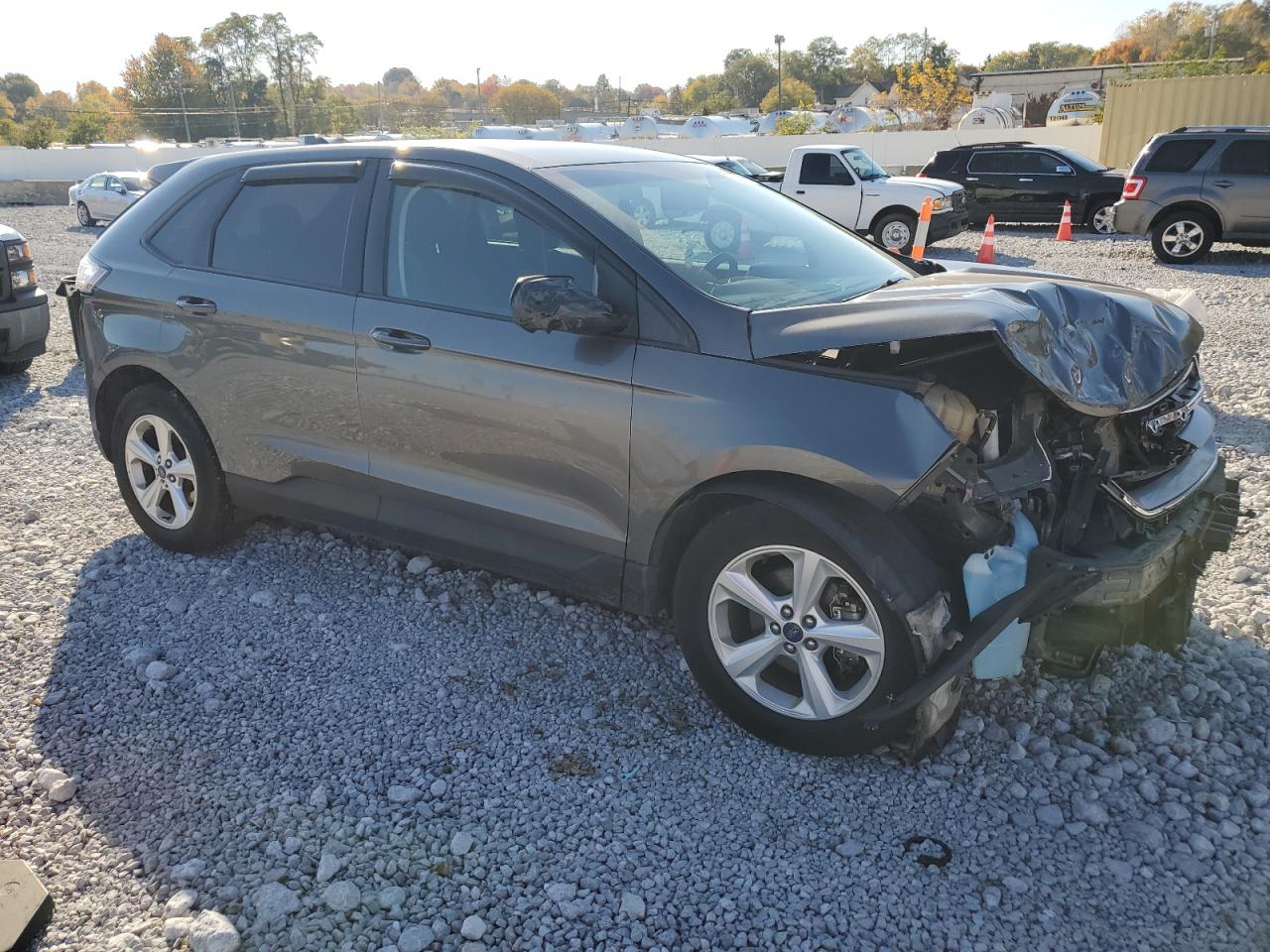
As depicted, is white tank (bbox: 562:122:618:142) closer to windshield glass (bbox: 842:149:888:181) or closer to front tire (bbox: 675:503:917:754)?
windshield glass (bbox: 842:149:888:181)

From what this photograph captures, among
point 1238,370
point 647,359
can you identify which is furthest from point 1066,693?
point 1238,370

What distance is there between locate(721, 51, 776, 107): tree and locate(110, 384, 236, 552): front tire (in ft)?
372

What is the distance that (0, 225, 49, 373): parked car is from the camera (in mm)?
7898

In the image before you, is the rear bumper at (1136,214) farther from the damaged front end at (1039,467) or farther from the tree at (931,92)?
the tree at (931,92)

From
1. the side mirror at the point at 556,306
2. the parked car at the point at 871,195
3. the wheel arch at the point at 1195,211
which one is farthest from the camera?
the parked car at the point at 871,195

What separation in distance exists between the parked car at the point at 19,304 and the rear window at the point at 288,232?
4638 millimetres

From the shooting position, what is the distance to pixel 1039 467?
2955 mm

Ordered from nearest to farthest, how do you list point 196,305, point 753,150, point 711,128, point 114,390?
point 196,305 → point 114,390 → point 753,150 → point 711,128

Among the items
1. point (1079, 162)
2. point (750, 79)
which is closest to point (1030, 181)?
point (1079, 162)

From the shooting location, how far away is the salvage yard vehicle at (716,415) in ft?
9.34

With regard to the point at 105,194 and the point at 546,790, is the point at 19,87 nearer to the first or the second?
the point at 105,194

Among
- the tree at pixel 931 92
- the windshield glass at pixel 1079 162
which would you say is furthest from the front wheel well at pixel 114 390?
the tree at pixel 931 92

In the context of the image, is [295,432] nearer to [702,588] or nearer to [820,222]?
[702,588]

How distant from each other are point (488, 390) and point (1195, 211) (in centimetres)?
1302
